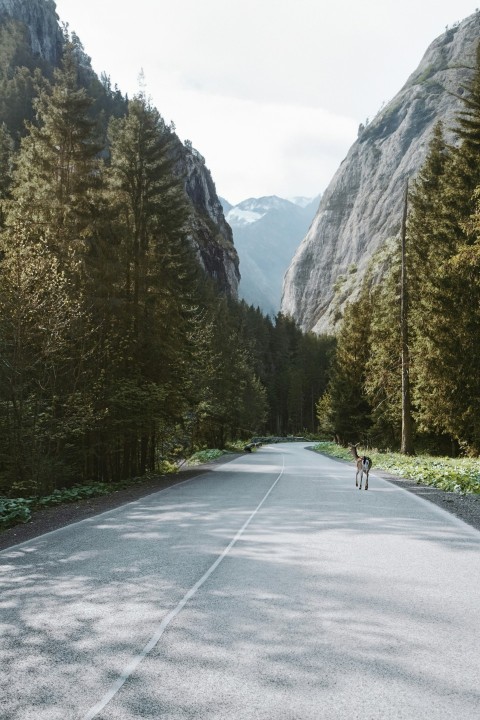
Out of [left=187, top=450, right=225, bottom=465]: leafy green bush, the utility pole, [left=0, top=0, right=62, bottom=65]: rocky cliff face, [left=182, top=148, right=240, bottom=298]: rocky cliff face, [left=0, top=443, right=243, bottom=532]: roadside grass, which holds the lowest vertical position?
[left=187, top=450, right=225, bottom=465]: leafy green bush

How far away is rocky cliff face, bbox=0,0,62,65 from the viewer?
401 feet

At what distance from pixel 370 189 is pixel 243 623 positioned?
5940 inches

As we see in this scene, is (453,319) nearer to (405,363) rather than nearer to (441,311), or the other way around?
(441,311)

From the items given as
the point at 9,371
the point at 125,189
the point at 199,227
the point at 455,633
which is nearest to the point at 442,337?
the point at 125,189

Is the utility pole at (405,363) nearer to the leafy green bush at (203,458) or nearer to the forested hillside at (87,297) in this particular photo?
the forested hillside at (87,297)

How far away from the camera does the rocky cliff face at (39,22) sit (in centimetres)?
12219

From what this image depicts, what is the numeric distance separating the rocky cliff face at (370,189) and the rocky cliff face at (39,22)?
8029 centimetres

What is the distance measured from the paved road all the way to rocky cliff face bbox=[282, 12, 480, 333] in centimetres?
11304

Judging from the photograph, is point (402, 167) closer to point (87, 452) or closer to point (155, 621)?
point (87, 452)

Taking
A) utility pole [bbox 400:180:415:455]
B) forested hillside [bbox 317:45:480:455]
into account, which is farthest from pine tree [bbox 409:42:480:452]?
utility pole [bbox 400:180:415:455]

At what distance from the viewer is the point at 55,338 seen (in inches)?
620

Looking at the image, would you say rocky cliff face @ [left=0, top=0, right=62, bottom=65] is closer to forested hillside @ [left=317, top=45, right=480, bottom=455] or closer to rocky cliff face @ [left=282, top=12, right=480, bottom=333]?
rocky cliff face @ [left=282, top=12, right=480, bottom=333]

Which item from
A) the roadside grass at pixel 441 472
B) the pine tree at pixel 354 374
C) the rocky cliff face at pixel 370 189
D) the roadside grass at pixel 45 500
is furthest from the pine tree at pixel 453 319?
the rocky cliff face at pixel 370 189

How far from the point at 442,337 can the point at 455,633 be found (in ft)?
70.3
